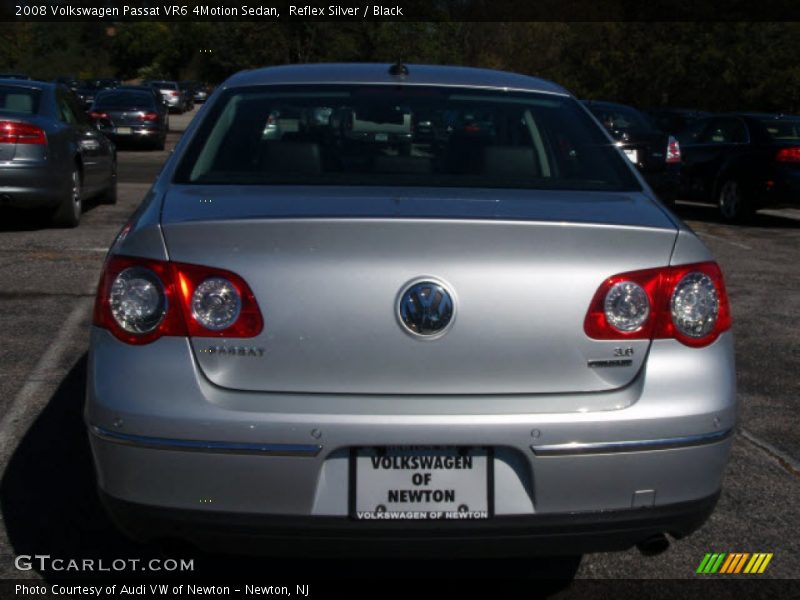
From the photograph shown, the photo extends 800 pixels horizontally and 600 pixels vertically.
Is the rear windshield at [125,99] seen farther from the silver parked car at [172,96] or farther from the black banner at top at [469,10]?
the silver parked car at [172,96]

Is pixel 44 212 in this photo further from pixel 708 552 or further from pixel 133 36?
pixel 133 36

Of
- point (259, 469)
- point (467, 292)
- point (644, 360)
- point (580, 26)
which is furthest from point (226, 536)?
point (580, 26)

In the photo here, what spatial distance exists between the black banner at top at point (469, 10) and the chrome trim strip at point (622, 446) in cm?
2927

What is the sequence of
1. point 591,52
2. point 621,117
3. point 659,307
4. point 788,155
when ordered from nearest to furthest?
point 659,307, point 788,155, point 621,117, point 591,52

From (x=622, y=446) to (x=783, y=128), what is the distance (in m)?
13.1

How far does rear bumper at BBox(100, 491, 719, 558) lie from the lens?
120 inches

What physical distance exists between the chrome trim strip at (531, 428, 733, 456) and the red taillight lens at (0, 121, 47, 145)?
9.14m

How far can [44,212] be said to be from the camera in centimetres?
1261

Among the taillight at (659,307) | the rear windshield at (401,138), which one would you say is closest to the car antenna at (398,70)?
the rear windshield at (401,138)

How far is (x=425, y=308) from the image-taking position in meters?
3.03

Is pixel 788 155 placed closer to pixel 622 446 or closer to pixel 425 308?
pixel 622 446

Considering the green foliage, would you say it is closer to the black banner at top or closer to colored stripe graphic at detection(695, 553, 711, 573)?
the black banner at top

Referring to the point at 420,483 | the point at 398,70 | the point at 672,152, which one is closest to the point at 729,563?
the point at 420,483

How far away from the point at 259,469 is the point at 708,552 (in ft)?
5.97
